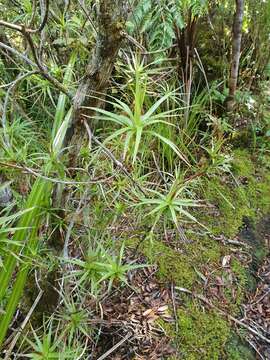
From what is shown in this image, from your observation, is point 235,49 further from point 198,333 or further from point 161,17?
point 198,333

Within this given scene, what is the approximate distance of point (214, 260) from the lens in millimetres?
2340

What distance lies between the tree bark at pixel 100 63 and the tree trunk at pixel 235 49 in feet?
6.11

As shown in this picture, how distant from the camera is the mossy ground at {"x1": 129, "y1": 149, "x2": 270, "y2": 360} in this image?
193cm

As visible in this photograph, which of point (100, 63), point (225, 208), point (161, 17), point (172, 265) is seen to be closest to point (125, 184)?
point (100, 63)

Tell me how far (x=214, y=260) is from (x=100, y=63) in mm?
1540

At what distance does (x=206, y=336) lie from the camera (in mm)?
1948

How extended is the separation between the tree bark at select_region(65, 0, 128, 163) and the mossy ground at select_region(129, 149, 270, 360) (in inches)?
21.7

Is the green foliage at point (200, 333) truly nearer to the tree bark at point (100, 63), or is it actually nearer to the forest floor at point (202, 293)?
the forest floor at point (202, 293)

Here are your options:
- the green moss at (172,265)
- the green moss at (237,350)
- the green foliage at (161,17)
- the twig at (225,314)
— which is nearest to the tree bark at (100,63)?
the green foliage at (161,17)

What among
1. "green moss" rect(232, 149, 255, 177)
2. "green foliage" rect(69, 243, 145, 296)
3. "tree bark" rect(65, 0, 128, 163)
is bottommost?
"green foliage" rect(69, 243, 145, 296)

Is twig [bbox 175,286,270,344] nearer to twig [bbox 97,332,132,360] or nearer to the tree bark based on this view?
twig [bbox 97,332,132,360]

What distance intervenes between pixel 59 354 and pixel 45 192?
0.54 meters

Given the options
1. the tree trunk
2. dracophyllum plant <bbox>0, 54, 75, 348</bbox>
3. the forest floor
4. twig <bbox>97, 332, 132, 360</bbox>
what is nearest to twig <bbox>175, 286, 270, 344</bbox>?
the forest floor

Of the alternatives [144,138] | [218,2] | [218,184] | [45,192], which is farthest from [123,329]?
[218,2]
